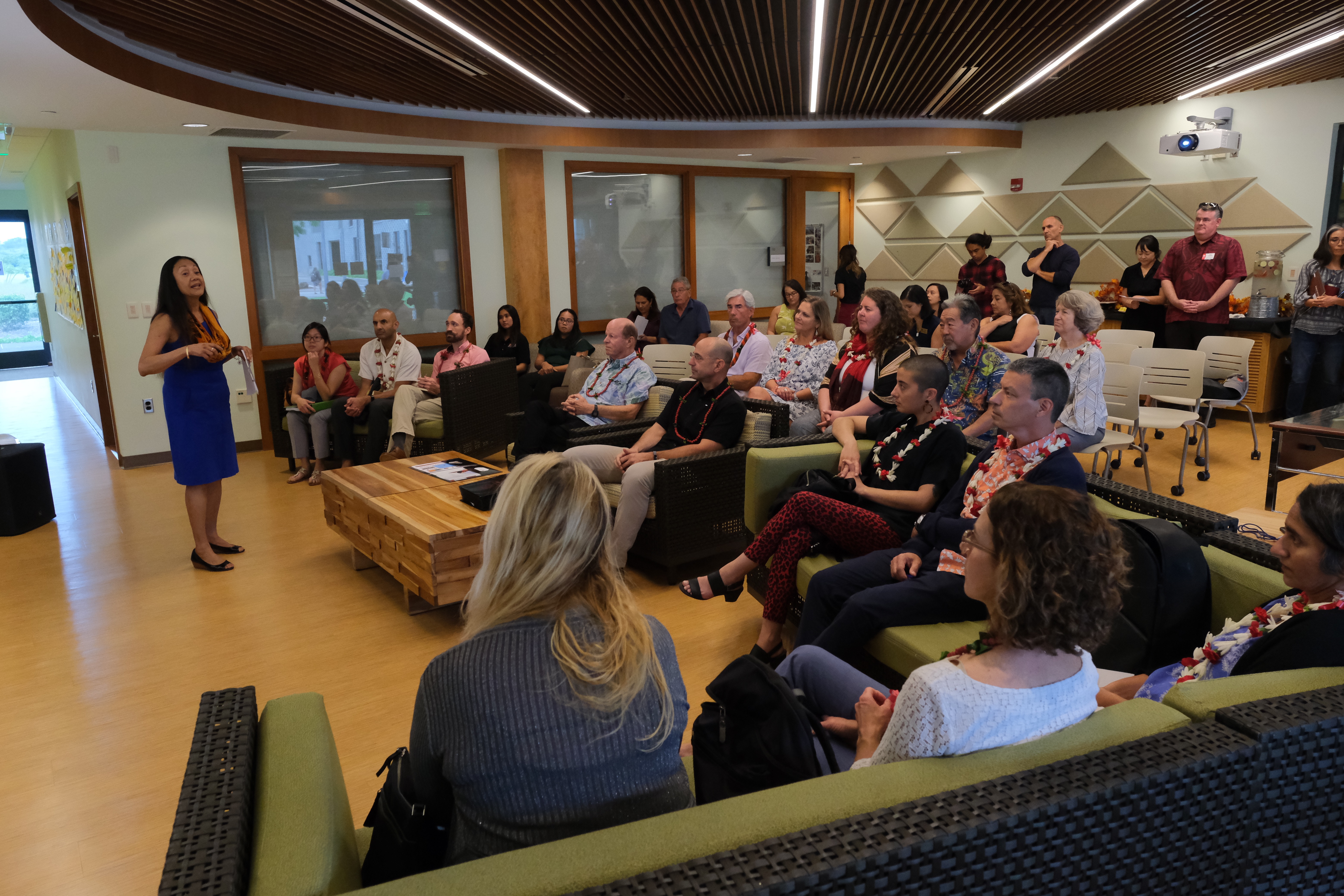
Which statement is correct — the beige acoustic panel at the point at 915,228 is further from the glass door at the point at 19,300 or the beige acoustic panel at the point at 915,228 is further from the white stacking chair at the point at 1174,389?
the glass door at the point at 19,300

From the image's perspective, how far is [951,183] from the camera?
10898mm

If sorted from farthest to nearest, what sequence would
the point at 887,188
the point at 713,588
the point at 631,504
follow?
the point at 887,188 → the point at 631,504 → the point at 713,588

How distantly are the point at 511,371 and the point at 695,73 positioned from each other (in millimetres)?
2743

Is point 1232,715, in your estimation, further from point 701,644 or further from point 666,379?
point 666,379

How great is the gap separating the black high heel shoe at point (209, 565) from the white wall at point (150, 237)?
8.73 feet

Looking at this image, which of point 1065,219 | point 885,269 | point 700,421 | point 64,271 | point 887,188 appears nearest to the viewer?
point 700,421

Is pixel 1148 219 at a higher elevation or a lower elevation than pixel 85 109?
lower

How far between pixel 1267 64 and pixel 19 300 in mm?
18295

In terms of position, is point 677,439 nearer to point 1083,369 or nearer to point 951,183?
point 1083,369

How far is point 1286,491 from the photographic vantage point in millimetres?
5500

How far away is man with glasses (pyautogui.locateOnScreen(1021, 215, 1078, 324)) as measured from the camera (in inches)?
304

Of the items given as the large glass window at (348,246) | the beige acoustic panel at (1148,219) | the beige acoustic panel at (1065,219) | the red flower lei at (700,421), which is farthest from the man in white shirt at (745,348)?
the beige acoustic panel at (1148,219)

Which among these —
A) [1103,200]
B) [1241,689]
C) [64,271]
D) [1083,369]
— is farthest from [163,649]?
[1103,200]

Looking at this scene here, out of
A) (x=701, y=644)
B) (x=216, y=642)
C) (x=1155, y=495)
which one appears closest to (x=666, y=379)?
(x=701, y=644)
